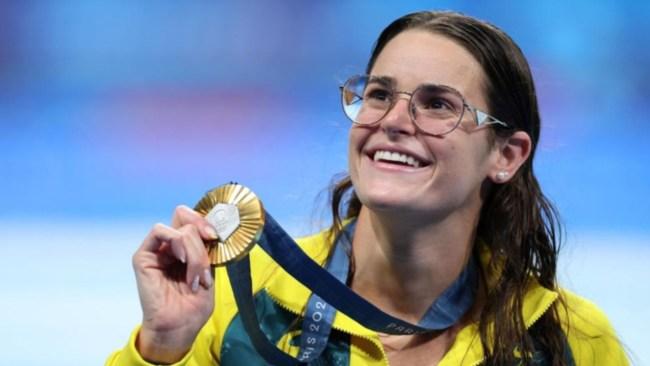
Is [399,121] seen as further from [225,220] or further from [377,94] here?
[225,220]

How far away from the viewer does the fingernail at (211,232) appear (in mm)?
2002

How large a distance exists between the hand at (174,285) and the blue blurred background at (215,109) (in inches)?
65.1

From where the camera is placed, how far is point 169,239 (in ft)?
6.46

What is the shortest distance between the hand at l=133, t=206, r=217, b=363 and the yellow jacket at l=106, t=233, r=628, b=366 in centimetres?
15

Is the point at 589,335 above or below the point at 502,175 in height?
below

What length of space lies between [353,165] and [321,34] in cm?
198

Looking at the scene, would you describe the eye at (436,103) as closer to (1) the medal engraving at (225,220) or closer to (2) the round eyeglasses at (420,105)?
(2) the round eyeglasses at (420,105)

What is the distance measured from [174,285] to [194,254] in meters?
0.11

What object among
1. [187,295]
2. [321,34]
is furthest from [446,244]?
[321,34]

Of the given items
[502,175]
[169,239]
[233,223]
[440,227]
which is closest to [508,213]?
[502,175]

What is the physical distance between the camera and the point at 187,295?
6.75ft

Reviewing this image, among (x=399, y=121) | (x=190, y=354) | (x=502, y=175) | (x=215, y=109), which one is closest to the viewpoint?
(x=190, y=354)

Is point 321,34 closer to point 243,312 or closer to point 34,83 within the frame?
point 34,83

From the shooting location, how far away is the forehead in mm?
2273
